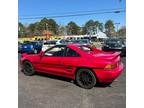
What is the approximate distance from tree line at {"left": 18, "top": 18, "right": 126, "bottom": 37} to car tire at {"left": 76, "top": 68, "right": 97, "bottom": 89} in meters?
97.0

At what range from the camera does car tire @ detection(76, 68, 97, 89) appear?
26.5 ft

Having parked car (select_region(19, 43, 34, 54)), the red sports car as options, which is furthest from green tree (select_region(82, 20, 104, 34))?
the red sports car

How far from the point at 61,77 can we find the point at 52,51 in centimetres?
105

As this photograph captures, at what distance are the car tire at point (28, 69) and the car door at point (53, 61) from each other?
0.68 m

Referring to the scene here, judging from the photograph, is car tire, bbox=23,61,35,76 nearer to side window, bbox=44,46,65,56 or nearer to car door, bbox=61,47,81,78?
side window, bbox=44,46,65,56

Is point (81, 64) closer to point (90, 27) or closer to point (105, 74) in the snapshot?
point (105, 74)

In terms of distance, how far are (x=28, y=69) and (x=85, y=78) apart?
3.00m

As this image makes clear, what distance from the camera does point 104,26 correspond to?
13588 cm

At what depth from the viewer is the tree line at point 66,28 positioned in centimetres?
10794

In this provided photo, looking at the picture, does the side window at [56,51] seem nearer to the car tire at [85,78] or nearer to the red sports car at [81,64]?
the red sports car at [81,64]
